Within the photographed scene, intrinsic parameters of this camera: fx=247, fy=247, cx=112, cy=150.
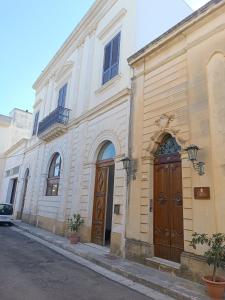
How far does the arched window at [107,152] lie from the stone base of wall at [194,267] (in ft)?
13.6

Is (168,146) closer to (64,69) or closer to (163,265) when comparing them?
(163,265)

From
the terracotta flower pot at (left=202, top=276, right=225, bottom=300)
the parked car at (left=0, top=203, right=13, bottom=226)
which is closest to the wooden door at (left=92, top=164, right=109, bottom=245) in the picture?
the terracotta flower pot at (left=202, top=276, right=225, bottom=300)

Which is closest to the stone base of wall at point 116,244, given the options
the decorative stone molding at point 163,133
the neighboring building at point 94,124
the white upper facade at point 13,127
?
the neighboring building at point 94,124

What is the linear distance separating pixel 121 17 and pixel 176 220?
775cm

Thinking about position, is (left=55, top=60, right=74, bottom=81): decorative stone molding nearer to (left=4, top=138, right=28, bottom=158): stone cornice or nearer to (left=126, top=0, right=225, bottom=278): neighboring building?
(left=4, top=138, right=28, bottom=158): stone cornice

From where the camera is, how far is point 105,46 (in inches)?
404

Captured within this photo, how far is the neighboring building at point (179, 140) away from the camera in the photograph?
511cm

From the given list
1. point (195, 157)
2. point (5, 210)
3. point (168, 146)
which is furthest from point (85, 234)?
point (5, 210)

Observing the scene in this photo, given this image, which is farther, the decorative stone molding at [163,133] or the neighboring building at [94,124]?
the neighboring building at [94,124]

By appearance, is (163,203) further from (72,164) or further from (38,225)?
(38,225)

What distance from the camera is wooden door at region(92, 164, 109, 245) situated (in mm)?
8281

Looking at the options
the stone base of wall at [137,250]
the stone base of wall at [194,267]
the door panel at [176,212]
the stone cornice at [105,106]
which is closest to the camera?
the stone base of wall at [194,267]

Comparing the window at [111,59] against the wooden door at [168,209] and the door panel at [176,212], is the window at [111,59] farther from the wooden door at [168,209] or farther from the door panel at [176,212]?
the door panel at [176,212]

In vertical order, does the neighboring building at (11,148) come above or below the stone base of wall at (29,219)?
above
